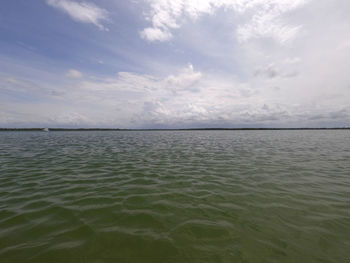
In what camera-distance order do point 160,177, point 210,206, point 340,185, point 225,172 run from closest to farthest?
1. point 210,206
2. point 340,185
3. point 160,177
4. point 225,172

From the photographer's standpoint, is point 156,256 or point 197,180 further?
point 197,180

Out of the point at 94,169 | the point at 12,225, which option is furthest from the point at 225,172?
the point at 12,225

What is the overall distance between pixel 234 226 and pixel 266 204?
227 cm

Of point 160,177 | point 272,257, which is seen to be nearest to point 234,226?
point 272,257

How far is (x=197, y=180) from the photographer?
902 cm

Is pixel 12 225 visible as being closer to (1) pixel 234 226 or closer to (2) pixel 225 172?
(1) pixel 234 226

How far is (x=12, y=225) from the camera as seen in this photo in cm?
478

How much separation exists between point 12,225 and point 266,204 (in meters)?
8.95

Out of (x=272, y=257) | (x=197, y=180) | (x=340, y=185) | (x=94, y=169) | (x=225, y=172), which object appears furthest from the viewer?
(x=94, y=169)

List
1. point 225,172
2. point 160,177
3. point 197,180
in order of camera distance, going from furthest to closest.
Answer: point 225,172
point 160,177
point 197,180

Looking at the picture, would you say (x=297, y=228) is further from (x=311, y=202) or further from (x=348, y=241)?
(x=311, y=202)

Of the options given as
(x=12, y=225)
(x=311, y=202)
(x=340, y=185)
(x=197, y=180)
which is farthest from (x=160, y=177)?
(x=340, y=185)

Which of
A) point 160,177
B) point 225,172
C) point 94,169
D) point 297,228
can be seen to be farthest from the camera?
point 94,169

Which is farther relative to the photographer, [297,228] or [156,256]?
[297,228]
